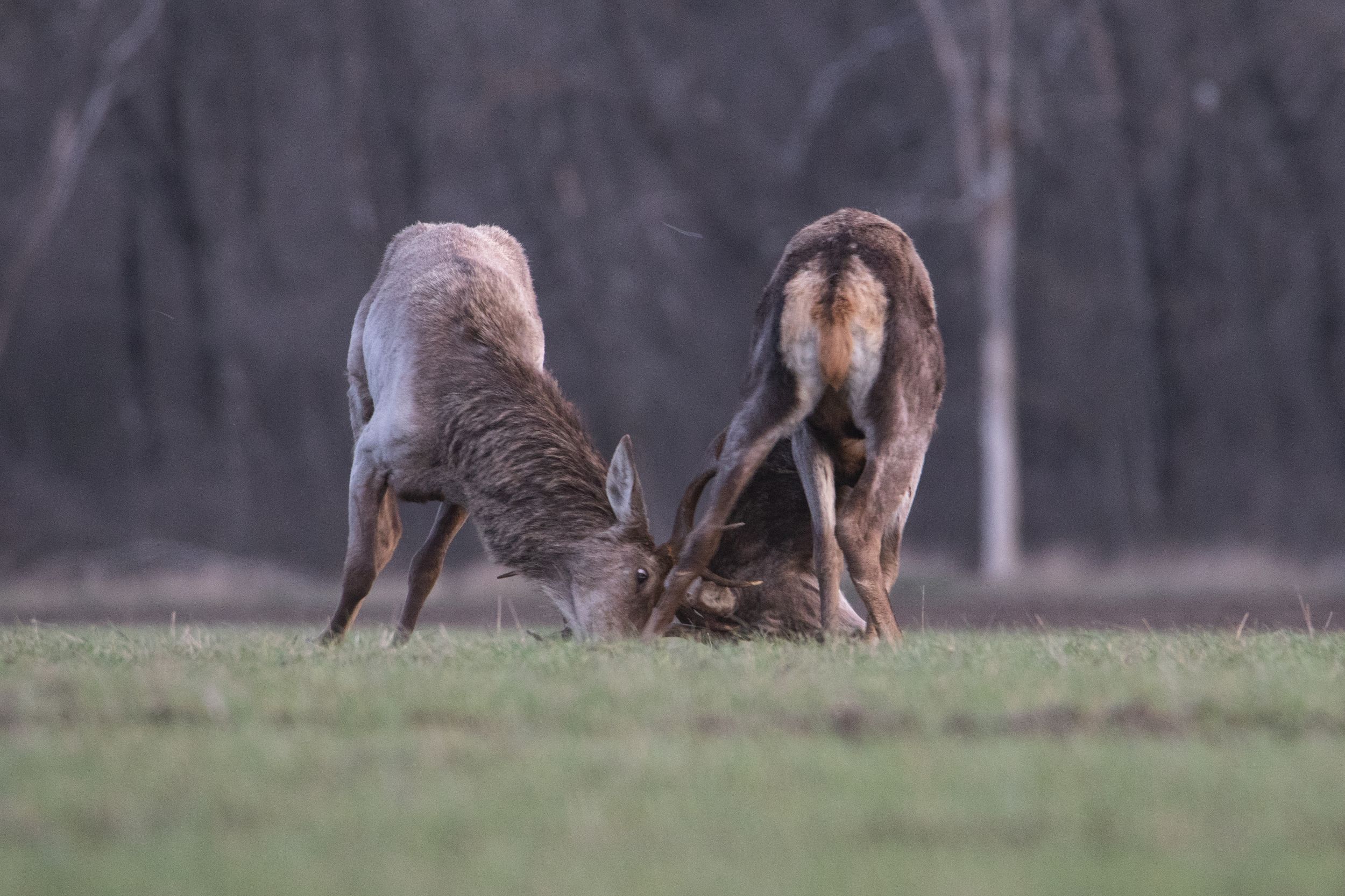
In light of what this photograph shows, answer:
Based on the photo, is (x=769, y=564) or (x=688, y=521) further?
(x=769, y=564)

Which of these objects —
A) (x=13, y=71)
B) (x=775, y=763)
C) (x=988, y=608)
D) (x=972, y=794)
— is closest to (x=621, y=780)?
(x=775, y=763)

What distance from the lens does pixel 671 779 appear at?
12.5 feet

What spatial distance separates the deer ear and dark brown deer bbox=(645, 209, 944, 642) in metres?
0.33

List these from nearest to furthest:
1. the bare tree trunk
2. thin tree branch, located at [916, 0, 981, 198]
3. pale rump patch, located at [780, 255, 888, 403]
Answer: pale rump patch, located at [780, 255, 888, 403] < the bare tree trunk < thin tree branch, located at [916, 0, 981, 198]

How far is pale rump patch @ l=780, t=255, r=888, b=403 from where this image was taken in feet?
24.3

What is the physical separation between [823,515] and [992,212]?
15.6m

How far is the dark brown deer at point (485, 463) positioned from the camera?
25.4 feet

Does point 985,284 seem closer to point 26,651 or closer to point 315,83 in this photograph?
point 315,83

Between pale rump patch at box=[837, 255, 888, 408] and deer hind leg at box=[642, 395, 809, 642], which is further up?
pale rump patch at box=[837, 255, 888, 408]

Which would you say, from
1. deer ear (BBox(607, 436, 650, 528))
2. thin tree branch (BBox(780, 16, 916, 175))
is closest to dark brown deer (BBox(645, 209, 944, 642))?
deer ear (BBox(607, 436, 650, 528))

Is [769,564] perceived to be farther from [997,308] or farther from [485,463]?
[997,308]

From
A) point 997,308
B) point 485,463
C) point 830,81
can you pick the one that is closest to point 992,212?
point 997,308

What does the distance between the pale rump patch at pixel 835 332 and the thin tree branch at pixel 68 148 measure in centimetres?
2011

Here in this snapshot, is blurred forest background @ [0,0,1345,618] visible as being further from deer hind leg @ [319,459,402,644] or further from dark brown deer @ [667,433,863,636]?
deer hind leg @ [319,459,402,644]
